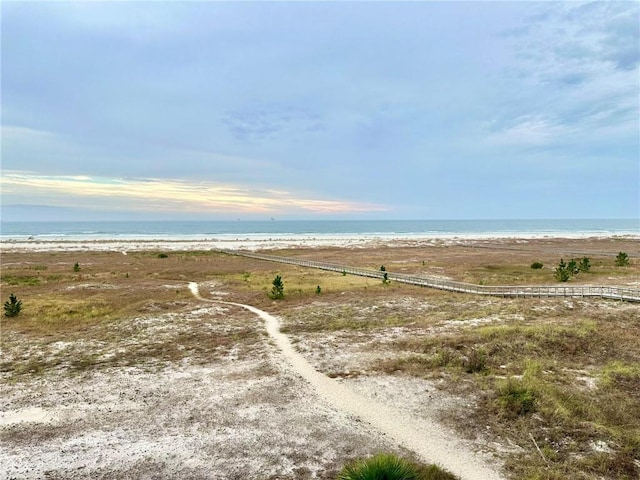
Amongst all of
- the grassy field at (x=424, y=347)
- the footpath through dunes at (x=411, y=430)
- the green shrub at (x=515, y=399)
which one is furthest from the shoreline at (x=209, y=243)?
the green shrub at (x=515, y=399)

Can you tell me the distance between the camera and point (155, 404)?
16.9 meters

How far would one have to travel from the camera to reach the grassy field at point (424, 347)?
14.2 m

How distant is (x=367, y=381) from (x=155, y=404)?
977 cm

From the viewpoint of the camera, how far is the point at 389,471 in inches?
412

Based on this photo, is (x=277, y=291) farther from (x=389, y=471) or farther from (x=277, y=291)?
(x=389, y=471)

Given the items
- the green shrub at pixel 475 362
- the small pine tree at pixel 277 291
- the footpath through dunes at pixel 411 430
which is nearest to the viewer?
the footpath through dunes at pixel 411 430

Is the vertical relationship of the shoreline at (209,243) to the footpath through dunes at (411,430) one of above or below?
above

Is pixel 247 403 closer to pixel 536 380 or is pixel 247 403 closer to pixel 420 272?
pixel 536 380

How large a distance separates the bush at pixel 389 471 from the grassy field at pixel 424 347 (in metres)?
1.57

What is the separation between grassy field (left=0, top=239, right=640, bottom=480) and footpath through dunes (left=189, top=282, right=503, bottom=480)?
826 mm

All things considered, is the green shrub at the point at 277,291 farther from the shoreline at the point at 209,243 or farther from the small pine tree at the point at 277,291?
the shoreline at the point at 209,243

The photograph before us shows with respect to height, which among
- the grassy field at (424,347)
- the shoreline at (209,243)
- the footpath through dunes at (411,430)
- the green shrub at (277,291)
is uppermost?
the shoreline at (209,243)

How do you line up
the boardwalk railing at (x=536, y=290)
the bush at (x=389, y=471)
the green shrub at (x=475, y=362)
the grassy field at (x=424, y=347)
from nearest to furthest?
1. the bush at (x=389, y=471)
2. the grassy field at (x=424, y=347)
3. the green shrub at (x=475, y=362)
4. the boardwalk railing at (x=536, y=290)

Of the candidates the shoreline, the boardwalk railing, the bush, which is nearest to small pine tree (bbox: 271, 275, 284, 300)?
the boardwalk railing
